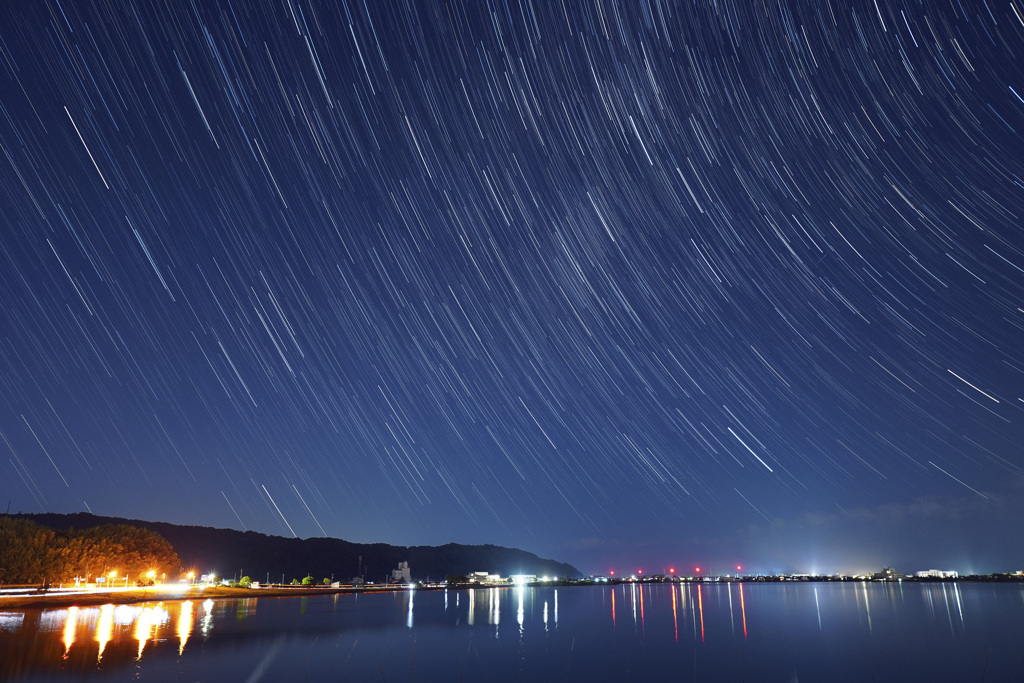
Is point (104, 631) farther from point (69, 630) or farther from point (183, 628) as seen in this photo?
point (183, 628)

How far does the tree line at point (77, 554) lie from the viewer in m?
77.2

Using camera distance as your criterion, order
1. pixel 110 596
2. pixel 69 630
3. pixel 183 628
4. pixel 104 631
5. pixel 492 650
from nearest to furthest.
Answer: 1. pixel 492 650
2. pixel 104 631
3. pixel 69 630
4. pixel 183 628
5. pixel 110 596

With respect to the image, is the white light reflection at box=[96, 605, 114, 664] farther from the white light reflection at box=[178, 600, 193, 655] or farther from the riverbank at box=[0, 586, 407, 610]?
the riverbank at box=[0, 586, 407, 610]

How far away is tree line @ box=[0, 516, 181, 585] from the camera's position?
77.2 meters

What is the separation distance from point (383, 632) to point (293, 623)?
10335 millimetres

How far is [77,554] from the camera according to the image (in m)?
88.8

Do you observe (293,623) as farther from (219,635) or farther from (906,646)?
(906,646)

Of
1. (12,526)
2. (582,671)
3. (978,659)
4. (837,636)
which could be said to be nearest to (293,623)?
(582,671)

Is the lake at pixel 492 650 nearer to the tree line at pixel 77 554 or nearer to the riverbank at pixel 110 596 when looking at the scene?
the riverbank at pixel 110 596

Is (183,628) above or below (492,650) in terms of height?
above

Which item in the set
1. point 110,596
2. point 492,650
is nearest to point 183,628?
point 492,650

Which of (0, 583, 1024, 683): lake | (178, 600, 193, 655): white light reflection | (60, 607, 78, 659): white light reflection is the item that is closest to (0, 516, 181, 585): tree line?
(60, 607, 78, 659): white light reflection

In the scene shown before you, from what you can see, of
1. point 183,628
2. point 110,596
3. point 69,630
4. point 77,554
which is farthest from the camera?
point 77,554

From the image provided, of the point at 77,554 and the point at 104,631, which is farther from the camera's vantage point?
the point at 77,554
